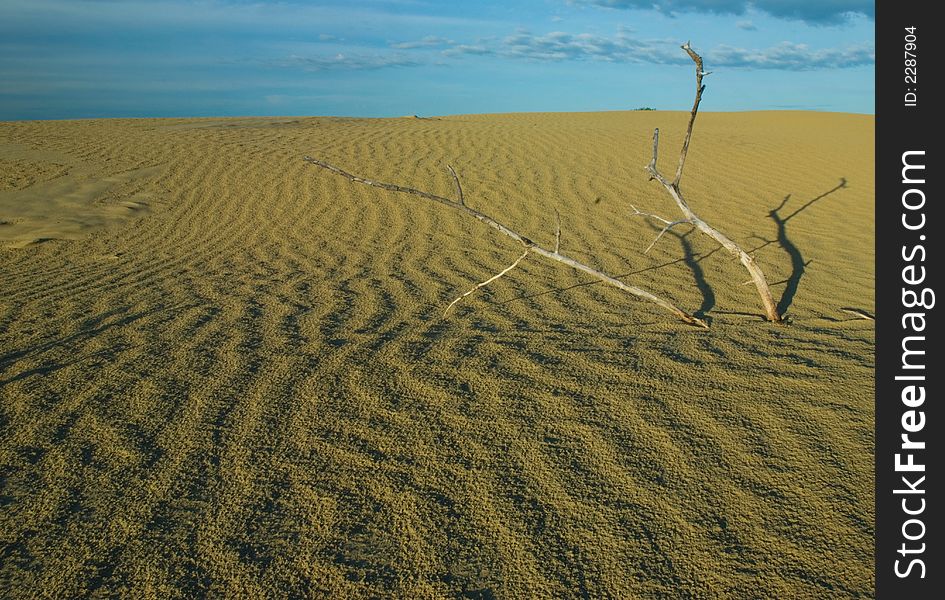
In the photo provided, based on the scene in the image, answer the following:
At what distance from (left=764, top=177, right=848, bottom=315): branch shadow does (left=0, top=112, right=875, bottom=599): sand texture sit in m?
0.06

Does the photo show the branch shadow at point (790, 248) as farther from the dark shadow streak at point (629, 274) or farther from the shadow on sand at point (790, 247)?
the dark shadow streak at point (629, 274)

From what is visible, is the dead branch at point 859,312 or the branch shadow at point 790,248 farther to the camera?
the branch shadow at point 790,248

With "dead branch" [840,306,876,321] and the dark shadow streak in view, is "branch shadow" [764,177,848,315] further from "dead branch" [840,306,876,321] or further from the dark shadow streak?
the dark shadow streak

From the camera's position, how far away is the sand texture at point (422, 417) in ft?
6.15

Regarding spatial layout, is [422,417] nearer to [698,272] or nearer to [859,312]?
[859,312]

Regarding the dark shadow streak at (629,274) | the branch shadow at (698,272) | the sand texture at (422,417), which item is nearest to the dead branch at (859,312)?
the sand texture at (422,417)

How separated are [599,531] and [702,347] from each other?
5.44 ft

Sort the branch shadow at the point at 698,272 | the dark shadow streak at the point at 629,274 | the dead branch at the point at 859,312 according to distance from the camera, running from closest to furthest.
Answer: the dead branch at the point at 859,312, the branch shadow at the point at 698,272, the dark shadow streak at the point at 629,274

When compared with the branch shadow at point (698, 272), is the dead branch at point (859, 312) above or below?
below

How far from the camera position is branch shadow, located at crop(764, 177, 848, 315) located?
4.45 metres

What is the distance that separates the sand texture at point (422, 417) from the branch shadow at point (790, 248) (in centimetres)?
6

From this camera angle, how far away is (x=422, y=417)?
8.69 ft

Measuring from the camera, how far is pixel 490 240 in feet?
19.8
